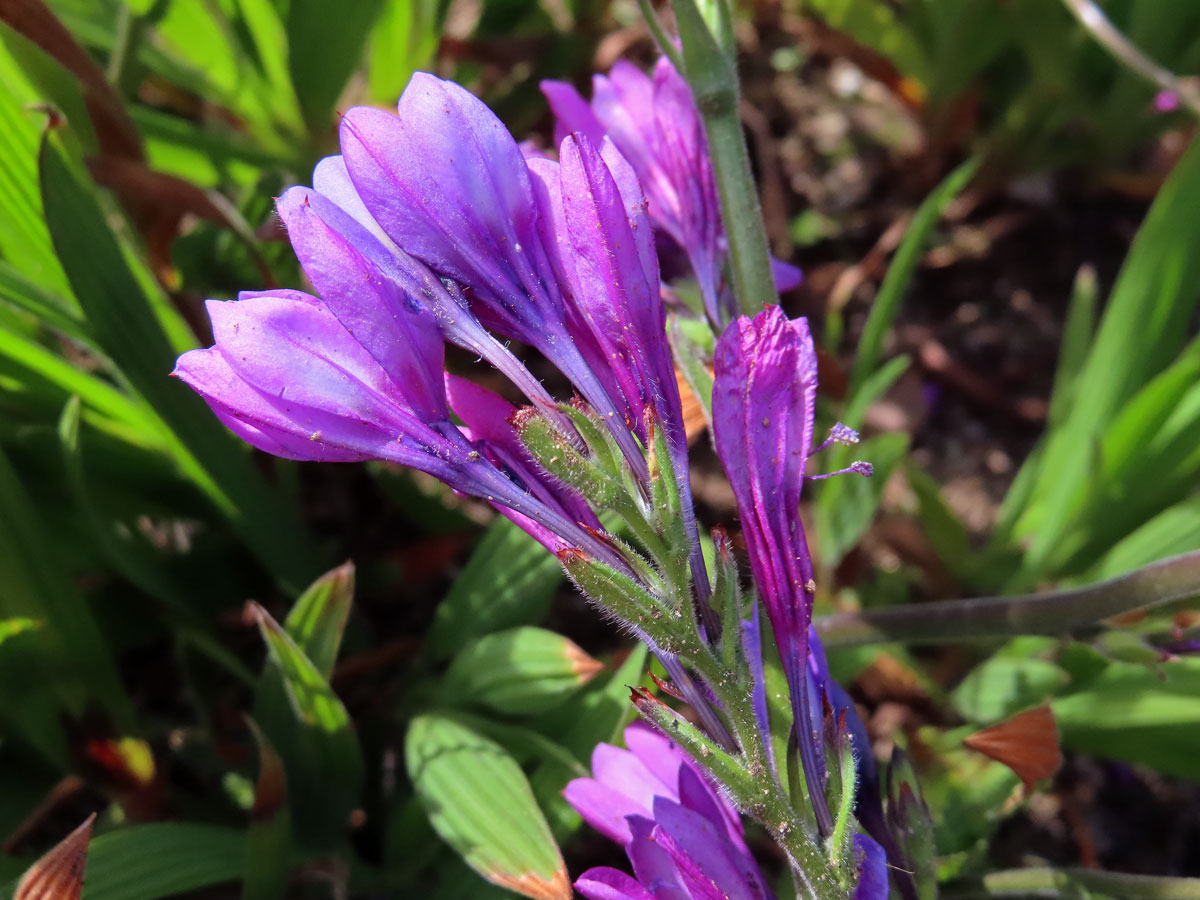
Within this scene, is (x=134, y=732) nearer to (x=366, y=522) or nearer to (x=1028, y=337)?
(x=366, y=522)

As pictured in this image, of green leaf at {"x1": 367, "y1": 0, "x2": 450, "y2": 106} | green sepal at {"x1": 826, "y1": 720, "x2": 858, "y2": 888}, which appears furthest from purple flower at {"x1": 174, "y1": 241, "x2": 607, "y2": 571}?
green leaf at {"x1": 367, "y1": 0, "x2": 450, "y2": 106}

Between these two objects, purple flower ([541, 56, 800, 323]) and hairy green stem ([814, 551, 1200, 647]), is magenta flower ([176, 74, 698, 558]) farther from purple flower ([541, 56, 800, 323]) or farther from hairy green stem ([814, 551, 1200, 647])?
hairy green stem ([814, 551, 1200, 647])

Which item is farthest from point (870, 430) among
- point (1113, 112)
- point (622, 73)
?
point (622, 73)

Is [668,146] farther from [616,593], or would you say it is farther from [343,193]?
[616,593]

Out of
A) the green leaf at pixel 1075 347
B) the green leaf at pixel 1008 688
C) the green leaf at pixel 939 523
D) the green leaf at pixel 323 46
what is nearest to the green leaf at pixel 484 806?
the green leaf at pixel 1008 688

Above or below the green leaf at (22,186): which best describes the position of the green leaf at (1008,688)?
below

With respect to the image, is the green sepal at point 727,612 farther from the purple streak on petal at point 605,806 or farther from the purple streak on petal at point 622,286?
the purple streak on petal at point 605,806
